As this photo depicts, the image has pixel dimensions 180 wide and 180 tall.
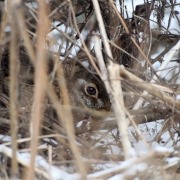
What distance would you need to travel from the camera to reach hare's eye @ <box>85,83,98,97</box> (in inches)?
111

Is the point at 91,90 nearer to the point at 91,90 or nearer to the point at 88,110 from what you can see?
the point at 91,90

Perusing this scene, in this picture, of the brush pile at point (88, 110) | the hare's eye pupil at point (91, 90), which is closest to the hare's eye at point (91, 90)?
the hare's eye pupil at point (91, 90)

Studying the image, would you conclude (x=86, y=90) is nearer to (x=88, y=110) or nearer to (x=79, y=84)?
(x=79, y=84)

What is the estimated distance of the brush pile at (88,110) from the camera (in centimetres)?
145

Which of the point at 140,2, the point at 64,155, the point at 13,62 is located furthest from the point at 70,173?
the point at 140,2

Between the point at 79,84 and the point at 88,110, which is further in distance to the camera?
the point at 79,84

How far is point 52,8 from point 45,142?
2.82 feet

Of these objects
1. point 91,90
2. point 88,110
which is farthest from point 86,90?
point 88,110

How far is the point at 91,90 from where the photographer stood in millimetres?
2838

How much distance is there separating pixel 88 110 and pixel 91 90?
2.09ft

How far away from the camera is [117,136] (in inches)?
88.2

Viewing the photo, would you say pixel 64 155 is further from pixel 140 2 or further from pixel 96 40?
pixel 140 2

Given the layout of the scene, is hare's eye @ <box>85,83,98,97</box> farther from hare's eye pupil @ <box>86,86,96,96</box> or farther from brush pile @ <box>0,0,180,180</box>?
brush pile @ <box>0,0,180,180</box>

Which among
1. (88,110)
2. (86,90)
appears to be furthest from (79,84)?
(88,110)
